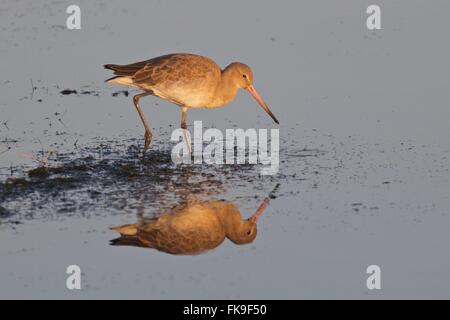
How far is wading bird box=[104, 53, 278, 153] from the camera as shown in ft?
38.9

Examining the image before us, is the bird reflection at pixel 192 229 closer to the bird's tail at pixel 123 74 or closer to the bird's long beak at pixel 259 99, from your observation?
the bird's tail at pixel 123 74

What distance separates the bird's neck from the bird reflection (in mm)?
2701

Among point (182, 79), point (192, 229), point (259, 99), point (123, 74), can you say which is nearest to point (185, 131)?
point (182, 79)

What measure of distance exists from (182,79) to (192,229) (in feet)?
10.2

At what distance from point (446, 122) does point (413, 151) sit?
3.81 ft

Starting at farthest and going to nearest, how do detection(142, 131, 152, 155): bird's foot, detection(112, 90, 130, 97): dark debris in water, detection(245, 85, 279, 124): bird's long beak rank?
detection(112, 90, 130, 97): dark debris in water, detection(245, 85, 279, 124): bird's long beak, detection(142, 131, 152, 155): bird's foot

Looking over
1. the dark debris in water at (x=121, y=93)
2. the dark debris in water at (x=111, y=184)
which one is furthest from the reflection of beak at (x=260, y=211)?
the dark debris in water at (x=121, y=93)

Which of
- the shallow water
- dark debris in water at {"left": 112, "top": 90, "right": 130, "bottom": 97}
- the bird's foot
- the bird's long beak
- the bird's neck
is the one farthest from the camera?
dark debris in water at {"left": 112, "top": 90, "right": 130, "bottom": 97}

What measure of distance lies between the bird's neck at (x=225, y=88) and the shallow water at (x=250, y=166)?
0.48 metres

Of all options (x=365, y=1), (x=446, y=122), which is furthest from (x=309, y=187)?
(x=365, y=1)

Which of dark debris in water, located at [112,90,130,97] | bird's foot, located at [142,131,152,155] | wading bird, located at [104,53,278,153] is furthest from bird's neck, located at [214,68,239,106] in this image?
dark debris in water, located at [112,90,130,97]

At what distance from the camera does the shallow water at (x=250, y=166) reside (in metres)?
8.31

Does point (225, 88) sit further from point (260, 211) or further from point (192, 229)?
point (192, 229)

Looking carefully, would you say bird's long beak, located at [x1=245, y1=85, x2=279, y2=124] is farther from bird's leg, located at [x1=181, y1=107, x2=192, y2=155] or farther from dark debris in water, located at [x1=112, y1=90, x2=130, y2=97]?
dark debris in water, located at [x1=112, y1=90, x2=130, y2=97]
